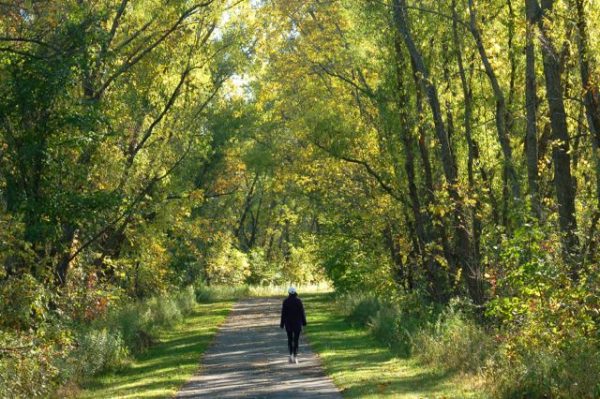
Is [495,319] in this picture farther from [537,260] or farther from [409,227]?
[409,227]

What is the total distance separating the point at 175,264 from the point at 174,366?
20.3 meters

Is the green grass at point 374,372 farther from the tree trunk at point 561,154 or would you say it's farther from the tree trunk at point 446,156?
the tree trunk at point 561,154

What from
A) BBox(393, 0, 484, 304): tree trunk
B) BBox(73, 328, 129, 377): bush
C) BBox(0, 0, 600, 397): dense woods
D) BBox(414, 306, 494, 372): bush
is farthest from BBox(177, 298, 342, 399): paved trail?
BBox(393, 0, 484, 304): tree trunk

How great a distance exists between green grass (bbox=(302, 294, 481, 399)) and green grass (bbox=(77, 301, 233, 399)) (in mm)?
3072

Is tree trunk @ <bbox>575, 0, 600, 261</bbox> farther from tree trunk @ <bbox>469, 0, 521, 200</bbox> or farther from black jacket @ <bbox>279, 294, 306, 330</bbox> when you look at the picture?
black jacket @ <bbox>279, 294, 306, 330</bbox>

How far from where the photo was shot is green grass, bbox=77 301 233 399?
706 inches

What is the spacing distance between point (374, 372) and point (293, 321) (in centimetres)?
315

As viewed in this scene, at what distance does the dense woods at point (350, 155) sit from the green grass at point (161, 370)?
1.31 metres

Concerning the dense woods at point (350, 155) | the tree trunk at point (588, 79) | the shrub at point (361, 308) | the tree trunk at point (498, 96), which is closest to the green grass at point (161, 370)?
the dense woods at point (350, 155)

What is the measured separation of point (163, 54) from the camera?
28.0 m

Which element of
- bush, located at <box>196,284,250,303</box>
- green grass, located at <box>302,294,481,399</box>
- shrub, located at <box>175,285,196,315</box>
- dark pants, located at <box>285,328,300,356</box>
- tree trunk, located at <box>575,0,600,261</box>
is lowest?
green grass, located at <box>302,294,481,399</box>

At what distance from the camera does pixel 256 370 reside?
20.7 meters

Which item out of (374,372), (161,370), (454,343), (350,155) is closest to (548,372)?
(454,343)

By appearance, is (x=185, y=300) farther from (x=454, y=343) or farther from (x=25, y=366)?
(x=25, y=366)
